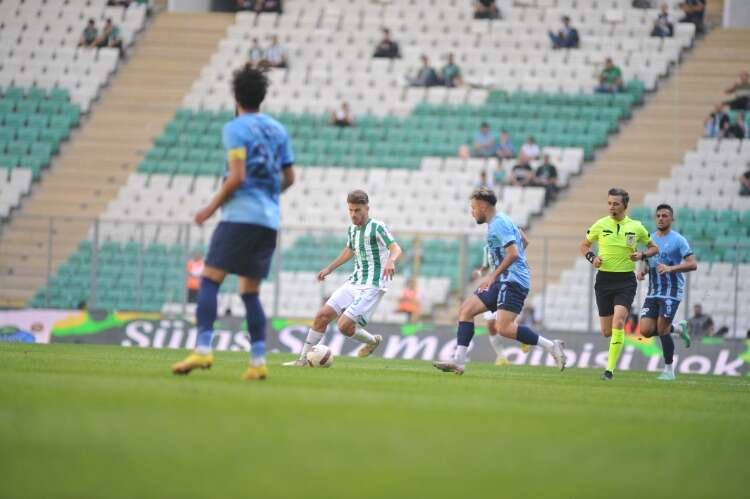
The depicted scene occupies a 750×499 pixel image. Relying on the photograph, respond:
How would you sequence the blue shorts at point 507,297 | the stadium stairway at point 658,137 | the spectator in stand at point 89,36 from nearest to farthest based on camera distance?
the blue shorts at point 507,297 → the stadium stairway at point 658,137 → the spectator in stand at point 89,36

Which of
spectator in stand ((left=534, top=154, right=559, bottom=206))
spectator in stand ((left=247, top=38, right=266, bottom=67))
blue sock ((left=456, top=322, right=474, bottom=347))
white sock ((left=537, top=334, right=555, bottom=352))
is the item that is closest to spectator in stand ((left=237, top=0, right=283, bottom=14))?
spectator in stand ((left=247, top=38, right=266, bottom=67))

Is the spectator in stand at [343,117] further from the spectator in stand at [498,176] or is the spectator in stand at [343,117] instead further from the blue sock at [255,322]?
the blue sock at [255,322]

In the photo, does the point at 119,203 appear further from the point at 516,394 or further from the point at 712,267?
the point at 516,394

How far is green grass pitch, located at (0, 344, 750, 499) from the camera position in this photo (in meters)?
5.42

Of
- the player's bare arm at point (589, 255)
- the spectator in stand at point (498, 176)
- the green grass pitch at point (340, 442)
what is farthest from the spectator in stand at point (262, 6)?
the green grass pitch at point (340, 442)

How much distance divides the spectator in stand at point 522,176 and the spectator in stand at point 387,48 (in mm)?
6269

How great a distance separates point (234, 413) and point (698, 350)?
56.1 feet

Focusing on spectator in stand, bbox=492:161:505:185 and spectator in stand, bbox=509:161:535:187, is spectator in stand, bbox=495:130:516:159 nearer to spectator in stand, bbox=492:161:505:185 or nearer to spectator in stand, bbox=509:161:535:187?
spectator in stand, bbox=492:161:505:185

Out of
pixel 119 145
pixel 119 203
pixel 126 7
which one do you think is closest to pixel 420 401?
pixel 119 203

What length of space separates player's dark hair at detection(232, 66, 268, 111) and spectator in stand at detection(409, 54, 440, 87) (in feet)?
76.0

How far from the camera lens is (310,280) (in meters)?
25.8

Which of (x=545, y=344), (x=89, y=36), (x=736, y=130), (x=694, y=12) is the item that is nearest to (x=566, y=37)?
(x=694, y=12)

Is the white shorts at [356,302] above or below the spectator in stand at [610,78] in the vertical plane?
below

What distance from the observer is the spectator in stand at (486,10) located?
35.9m
